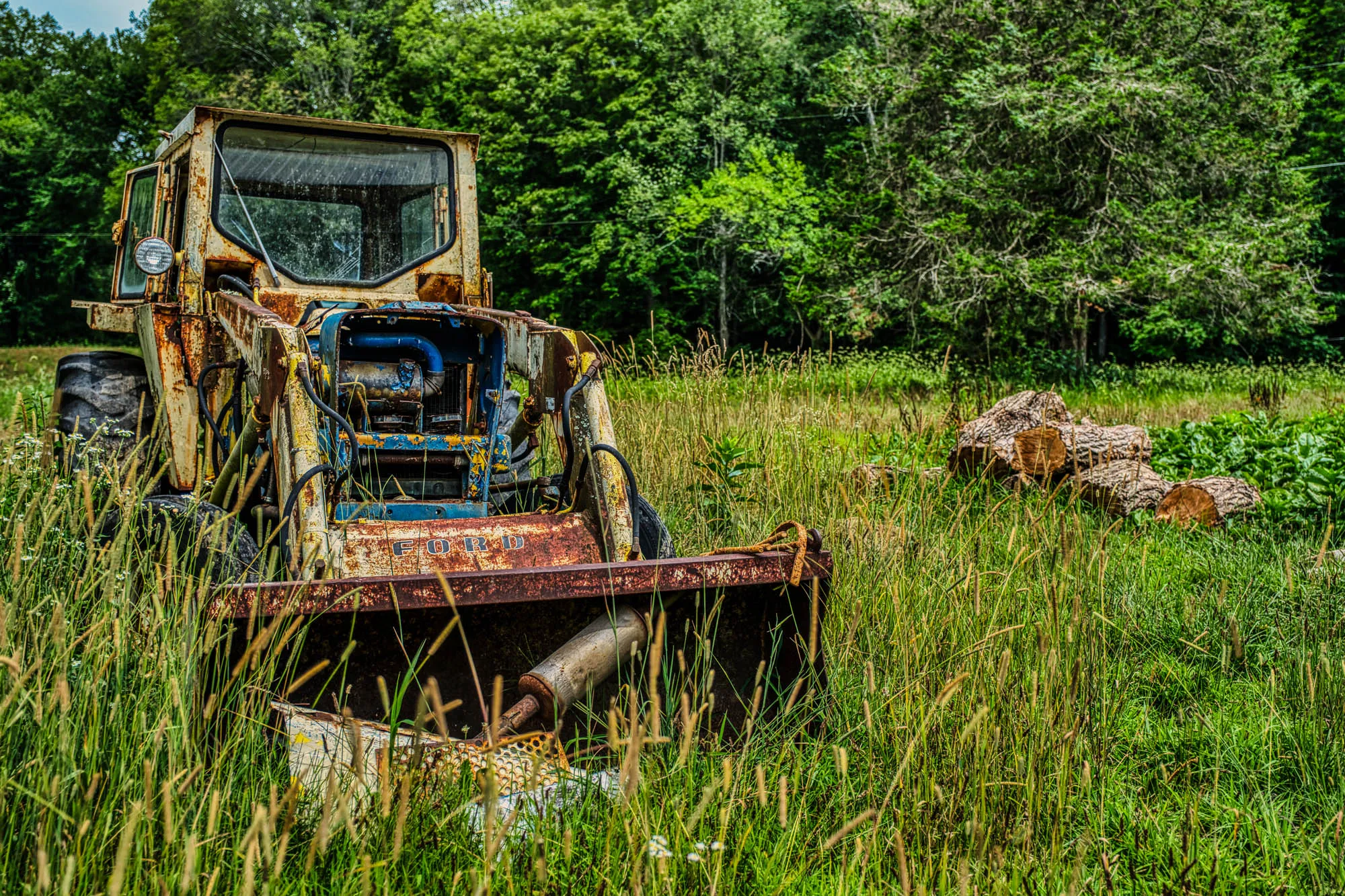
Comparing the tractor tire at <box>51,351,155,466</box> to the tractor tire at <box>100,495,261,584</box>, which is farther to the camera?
the tractor tire at <box>51,351,155,466</box>

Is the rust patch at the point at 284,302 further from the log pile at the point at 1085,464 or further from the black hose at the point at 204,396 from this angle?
the log pile at the point at 1085,464

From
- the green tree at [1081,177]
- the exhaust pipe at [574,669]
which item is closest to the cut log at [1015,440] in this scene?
the exhaust pipe at [574,669]

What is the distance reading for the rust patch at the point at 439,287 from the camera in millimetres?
5430

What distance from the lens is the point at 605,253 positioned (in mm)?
30609

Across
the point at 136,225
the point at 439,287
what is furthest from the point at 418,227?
the point at 136,225

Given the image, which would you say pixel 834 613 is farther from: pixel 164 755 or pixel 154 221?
pixel 154 221

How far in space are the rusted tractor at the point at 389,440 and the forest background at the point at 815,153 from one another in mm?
2464

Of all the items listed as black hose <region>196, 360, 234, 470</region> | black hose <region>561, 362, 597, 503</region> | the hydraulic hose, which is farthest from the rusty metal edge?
black hose <region>196, 360, 234, 470</region>

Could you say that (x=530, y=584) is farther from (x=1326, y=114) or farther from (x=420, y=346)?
(x=1326, y=114)

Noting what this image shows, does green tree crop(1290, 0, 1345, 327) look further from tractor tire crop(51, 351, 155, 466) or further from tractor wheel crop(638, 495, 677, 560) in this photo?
tractor tire crop(51, 351, 155, 466)

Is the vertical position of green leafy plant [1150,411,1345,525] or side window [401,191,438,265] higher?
side window [401,191,438,265]

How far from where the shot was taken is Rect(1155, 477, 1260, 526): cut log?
20.6ft

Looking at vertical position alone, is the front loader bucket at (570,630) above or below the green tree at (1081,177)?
below

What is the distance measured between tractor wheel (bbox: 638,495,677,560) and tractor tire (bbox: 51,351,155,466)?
2.55 metres
